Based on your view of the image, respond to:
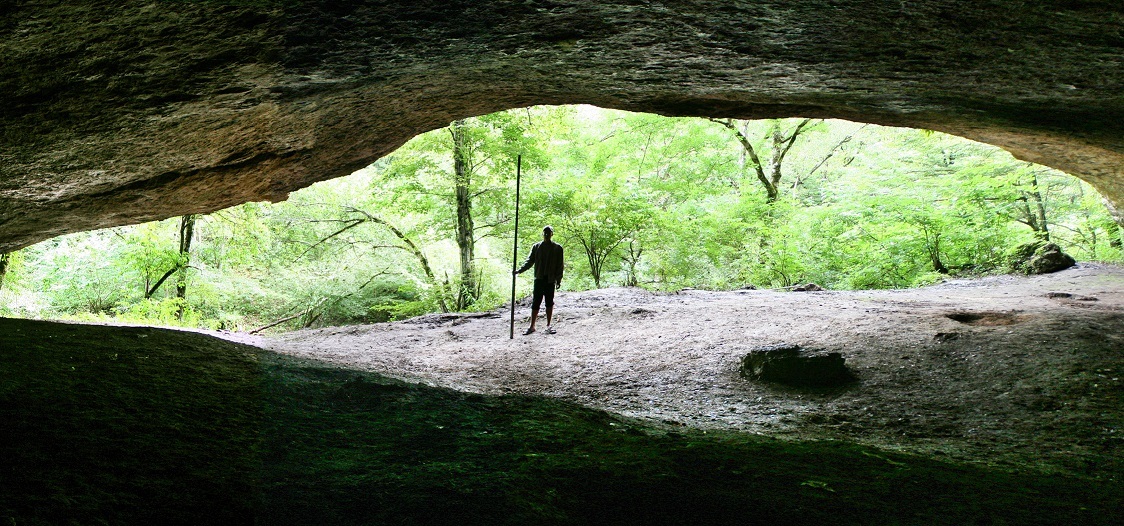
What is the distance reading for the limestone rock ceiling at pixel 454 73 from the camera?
3.31 m

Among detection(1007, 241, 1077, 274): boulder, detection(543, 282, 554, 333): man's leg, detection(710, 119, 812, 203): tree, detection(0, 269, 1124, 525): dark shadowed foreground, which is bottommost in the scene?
detection(543, 282, 554, 333): man's leg

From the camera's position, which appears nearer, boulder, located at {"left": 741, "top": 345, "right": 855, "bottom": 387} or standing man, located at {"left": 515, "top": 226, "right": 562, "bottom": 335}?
boulder, located at {"left": 741, "top": 345, "right": 855, "bottom": 387}

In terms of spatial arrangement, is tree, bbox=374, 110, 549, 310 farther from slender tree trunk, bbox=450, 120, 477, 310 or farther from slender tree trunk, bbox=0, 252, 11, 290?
slender tree trunk, bbox=0, 252, 11, 290

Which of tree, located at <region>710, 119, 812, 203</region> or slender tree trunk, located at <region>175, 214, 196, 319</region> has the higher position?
tree, located at <region>710, 119, 812, 203</region>

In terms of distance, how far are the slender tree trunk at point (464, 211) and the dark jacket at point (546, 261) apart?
567 cm

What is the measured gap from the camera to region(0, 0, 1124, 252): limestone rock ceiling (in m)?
3.31

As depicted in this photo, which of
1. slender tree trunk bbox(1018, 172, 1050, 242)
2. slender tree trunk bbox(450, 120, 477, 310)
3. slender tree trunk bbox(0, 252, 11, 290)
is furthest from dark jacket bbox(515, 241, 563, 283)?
slender tree trunk bbox(1018, 172, 1050, 242)

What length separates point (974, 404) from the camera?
470 centimetres

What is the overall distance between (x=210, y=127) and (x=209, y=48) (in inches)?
69.6

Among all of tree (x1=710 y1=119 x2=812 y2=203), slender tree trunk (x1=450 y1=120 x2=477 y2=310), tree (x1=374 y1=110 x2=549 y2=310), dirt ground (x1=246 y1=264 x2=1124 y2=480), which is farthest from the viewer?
tree (x1=710 y1=119 x2=812 y2=203)

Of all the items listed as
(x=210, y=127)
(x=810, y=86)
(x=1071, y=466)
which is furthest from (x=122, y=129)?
(x=1071, y=466)

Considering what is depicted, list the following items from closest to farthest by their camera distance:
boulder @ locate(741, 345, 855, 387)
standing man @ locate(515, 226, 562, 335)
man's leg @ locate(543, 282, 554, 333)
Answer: boulder @ locate(741, 345, 855, 387)
standing man @ locate(515, 226, 562, 335)
man's leg @ locate(543, 282, 554, 333)

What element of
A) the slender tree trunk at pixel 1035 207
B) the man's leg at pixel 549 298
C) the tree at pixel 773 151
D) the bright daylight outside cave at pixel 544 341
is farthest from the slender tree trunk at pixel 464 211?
the slender tree trunk at pixel 1035 207

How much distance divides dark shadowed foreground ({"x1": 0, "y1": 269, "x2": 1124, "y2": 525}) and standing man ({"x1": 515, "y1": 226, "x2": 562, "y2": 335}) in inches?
172
